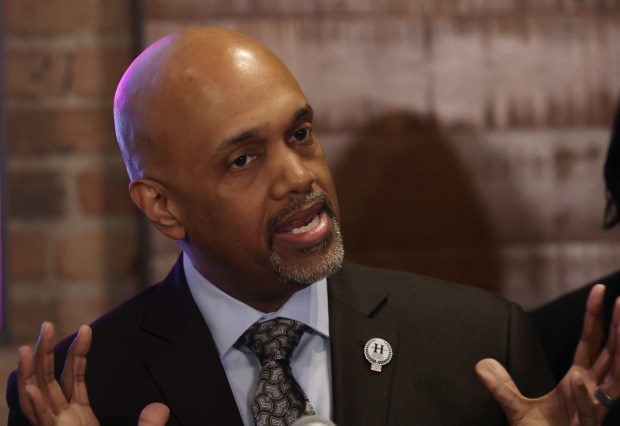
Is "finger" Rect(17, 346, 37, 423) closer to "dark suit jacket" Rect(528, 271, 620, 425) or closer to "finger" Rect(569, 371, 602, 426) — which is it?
"finger" Rect(569, 371, 602, 426)

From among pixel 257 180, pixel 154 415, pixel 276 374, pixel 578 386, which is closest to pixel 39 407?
pixel 154 415

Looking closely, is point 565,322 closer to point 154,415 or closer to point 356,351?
point 356,351

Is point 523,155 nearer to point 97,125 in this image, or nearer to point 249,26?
point 249,26

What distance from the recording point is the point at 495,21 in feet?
6.63

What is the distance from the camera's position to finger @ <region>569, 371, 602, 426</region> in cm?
126

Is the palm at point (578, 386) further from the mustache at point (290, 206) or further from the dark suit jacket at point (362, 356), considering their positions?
the mustache at point (290, 206)

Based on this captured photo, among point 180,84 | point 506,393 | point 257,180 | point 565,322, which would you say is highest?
point 180,84

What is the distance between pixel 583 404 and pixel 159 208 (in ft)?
2.26

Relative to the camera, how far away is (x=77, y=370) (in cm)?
134

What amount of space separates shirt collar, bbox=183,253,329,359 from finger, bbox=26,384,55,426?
292 mm

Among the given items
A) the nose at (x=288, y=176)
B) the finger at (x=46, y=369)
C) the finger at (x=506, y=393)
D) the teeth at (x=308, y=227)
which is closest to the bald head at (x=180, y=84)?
the nose at (x=288, y=176)

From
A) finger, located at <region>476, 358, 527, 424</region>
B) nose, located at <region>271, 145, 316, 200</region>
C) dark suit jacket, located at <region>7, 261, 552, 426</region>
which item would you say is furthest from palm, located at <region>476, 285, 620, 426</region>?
nose, located at <region>271, 145, 316, 200</region>

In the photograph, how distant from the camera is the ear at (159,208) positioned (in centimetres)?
150

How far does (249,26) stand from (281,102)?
0.59m
